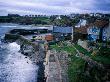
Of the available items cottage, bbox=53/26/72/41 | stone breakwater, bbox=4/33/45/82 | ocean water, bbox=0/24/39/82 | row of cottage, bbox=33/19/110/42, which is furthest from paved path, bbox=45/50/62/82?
cottage, bbox=53/26/72/41

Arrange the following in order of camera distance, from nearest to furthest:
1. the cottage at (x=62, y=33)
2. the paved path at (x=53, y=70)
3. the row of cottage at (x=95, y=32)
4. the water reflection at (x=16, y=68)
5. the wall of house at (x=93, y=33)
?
the paved path at (x=53, y=70) < the water reflection at (x=16, y=68) < the row of cottage at (x=95, y=32) < the wall of house at (x=93, y=33) < the cottage at (x=62, y=33)

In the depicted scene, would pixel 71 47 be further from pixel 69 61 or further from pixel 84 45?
pixel 69 61

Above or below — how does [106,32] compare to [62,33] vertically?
above

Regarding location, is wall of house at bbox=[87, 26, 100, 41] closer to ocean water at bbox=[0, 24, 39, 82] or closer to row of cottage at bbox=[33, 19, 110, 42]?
row of cottage at bbox=[33, 19, 110, 42]

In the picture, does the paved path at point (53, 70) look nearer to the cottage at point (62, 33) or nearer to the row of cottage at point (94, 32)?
the row of cottage at point (94, 32)

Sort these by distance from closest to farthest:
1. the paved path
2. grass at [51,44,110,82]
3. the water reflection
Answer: grass at [51,44,110,82]
the paved path
the water reflection

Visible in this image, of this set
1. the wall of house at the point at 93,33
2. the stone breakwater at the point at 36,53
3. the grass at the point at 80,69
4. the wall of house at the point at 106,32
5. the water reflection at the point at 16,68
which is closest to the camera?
the grass at the point at 80,69

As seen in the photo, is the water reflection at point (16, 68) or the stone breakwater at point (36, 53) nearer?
the water reflection at point (16, 68)

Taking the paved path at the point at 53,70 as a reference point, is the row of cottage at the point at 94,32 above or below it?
above

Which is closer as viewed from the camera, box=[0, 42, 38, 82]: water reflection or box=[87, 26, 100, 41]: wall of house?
box=[0, 42, 38, 82]: water reflection

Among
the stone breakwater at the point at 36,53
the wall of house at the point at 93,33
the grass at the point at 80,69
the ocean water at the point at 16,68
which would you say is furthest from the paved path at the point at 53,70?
the wall of house at the point at 93,33

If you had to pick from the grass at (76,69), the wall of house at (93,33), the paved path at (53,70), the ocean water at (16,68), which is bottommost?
the ocean water at (16,68)

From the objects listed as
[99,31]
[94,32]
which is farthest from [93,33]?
[99,31]

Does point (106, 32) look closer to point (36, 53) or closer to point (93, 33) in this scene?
point (93, 33)
